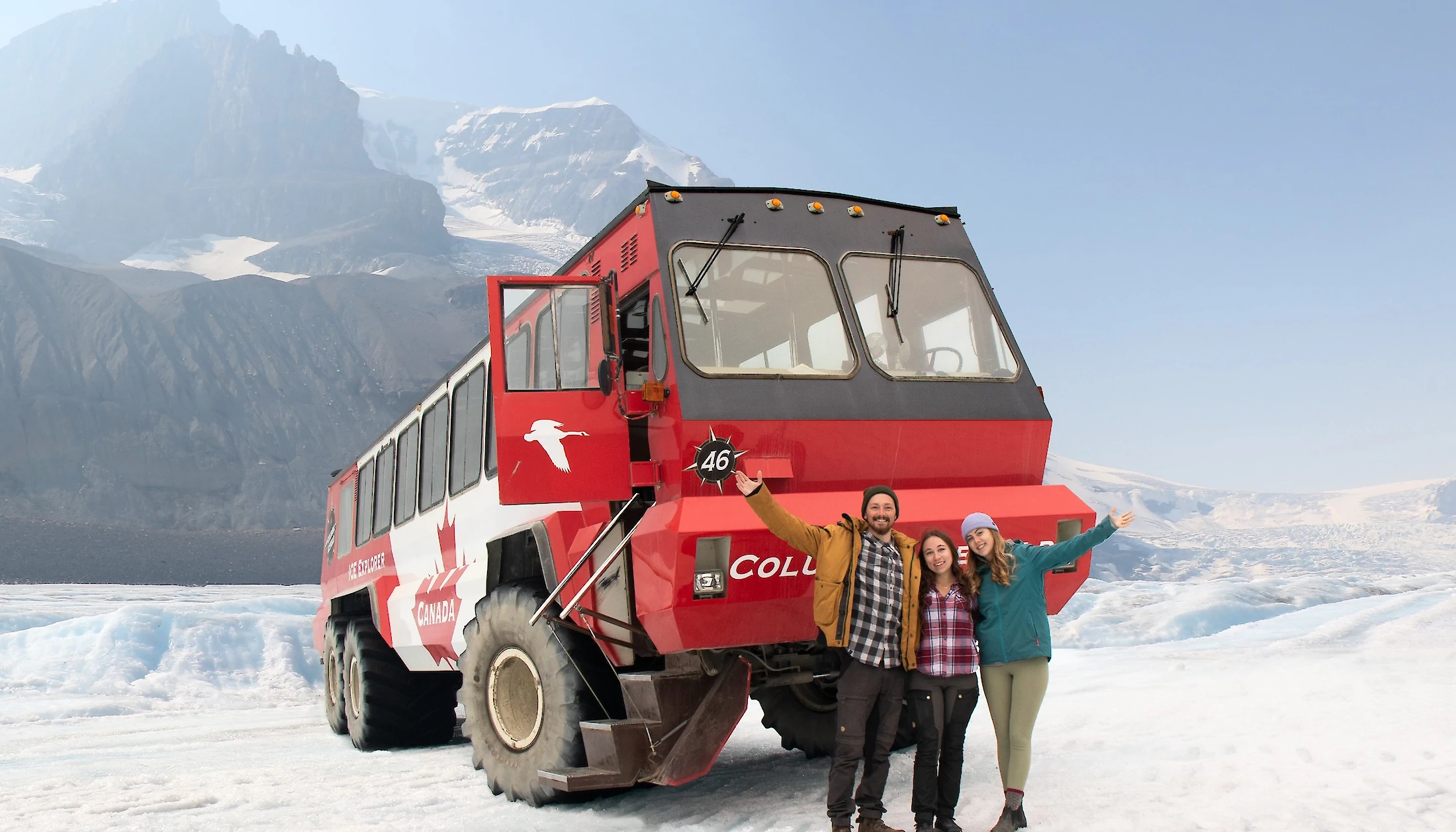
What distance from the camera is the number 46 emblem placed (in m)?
4.84

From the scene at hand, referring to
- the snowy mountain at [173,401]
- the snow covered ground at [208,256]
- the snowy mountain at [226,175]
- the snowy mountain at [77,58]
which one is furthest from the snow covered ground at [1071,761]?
the snowy mountain at [77,58]

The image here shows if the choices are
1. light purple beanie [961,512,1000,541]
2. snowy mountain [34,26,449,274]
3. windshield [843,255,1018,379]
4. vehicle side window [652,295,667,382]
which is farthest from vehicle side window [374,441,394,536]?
snowy mountain [34,26,449,274]

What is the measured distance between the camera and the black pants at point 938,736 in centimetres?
459

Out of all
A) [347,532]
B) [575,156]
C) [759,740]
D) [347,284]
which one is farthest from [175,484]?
[575,156]

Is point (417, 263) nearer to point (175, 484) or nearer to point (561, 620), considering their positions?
point (175, 484)

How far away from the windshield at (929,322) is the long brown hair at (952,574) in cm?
120

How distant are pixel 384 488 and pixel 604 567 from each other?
6029 mm

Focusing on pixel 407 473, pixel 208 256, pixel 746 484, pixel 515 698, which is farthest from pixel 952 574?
pixel 208 256

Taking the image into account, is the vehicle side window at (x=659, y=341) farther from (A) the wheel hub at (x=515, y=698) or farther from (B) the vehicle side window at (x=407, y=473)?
(B) the vehicle side window at (x=407, y=473)

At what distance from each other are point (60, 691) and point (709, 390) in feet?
61.4

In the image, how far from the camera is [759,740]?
29.6ft

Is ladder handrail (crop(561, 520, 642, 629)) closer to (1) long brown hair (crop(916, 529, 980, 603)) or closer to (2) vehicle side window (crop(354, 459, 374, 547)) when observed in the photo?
(1) long brown hair (crop(916, 529, 980, 603))

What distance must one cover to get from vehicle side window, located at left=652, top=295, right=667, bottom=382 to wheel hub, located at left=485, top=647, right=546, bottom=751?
189 centimetres

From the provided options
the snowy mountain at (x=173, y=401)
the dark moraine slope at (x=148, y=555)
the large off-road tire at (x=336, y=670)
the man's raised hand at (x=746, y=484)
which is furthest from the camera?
the snowy mountain at (x=173, y=401)
